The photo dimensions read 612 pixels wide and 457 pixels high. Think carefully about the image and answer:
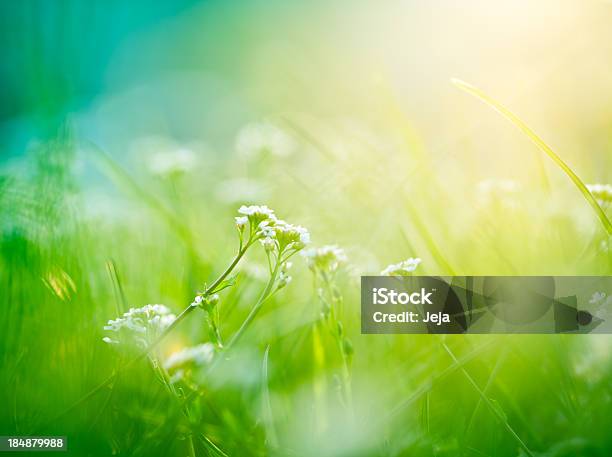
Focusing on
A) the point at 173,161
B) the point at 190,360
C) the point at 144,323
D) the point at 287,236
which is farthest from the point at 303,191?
the point at 190,360

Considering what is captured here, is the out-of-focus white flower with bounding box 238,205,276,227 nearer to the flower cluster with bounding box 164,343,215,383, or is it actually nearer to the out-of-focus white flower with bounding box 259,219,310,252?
the out-of-focus white flower with bounding box 259,219,310,252

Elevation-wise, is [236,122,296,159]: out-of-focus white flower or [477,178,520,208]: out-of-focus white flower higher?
[236,122,296,159]: out-of-focus white flower

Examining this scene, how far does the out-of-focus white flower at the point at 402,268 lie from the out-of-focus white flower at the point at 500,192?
255 millimetres

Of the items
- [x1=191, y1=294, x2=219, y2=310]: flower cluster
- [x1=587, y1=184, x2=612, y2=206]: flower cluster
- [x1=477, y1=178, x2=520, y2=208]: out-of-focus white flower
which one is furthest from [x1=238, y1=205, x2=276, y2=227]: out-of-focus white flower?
[x1=587, y1=184, x2=612, y2=206]: flower cluster

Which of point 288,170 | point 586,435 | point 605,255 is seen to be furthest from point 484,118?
point 586,435

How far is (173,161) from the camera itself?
1546 mm

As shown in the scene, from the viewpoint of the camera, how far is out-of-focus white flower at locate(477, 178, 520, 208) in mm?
1284

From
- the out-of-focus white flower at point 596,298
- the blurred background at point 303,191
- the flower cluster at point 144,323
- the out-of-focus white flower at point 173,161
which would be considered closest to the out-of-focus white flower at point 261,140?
the blurred background at point 303,191

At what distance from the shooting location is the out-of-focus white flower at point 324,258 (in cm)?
103

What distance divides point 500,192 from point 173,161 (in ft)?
2.62

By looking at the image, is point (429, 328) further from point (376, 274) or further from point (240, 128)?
point (240, 128)

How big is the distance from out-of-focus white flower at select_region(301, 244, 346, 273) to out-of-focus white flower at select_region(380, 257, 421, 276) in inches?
4.6

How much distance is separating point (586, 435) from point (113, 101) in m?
1.14

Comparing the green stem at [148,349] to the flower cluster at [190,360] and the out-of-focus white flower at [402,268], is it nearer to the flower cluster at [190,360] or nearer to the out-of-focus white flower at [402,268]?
the flower cluster at [190,360]
